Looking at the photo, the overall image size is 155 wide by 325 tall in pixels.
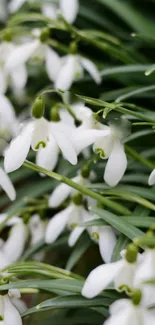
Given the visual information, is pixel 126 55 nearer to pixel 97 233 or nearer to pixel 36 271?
pixel 97 233

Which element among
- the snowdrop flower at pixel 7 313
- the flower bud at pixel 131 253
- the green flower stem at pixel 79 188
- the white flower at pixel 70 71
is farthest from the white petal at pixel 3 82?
the flower bud at pixel 131 253

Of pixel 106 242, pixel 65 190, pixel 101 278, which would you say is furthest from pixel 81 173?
pixel 101 278

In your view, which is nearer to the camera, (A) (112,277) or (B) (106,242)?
(A) (112,277)

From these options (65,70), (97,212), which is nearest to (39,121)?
(97,212)

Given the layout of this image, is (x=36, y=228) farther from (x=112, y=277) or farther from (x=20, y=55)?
(x=112, y=277)

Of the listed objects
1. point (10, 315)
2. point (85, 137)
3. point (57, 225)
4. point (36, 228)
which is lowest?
point (36, 228)
